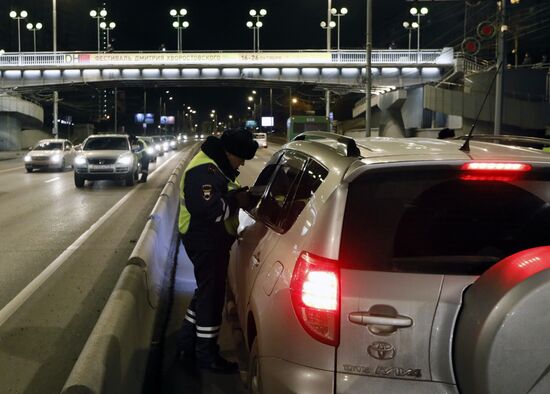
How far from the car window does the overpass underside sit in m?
53.9

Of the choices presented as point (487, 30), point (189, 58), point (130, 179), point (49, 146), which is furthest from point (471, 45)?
point (189, 58)

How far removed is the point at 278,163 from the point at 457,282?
105 inches

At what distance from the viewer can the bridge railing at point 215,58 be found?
56778 millimetres

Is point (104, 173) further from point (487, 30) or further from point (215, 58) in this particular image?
point (215, 58)

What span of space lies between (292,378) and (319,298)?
1.28ft

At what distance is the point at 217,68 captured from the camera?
6144 centimetres

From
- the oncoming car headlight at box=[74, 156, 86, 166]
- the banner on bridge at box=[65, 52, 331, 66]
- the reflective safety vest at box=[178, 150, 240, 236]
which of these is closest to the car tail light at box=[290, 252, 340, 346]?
the reflective safety vest at box=[178, 150, 240, 236]

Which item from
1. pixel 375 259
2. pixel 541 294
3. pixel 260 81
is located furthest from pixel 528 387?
pixel 260 81

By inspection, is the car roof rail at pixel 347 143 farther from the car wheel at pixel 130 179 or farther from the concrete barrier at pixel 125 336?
the car wheel at pixel 130 179

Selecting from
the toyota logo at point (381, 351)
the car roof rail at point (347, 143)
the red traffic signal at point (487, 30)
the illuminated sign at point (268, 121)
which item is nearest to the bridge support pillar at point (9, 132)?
the red traffic signal at point (487, 30)

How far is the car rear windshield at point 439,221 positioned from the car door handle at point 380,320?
0.21 m

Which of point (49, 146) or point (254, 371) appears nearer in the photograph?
point (254, 371)

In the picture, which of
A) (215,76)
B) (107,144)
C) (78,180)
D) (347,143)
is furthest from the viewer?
(215,76)

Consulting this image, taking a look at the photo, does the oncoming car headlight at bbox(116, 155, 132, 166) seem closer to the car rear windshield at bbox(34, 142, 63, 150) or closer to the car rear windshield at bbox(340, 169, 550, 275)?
the car rear windshield at bbox(34, 142, 63, 150)
